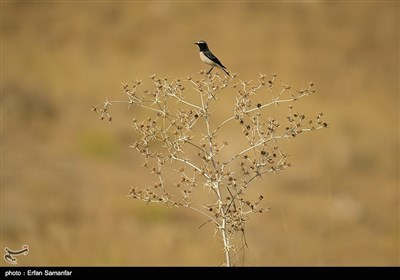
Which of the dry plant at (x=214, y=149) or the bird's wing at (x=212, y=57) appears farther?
the bird's wing at (x=212, y=57)

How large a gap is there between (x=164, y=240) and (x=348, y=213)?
9579 mm

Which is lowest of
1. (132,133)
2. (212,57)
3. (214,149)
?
(214,149)

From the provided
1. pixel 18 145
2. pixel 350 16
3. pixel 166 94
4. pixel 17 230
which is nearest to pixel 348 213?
pixel 18 145

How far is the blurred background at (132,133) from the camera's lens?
65.3 ft

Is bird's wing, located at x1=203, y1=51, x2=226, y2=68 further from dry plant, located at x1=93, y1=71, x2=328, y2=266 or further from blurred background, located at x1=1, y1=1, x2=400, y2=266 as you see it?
blurred background, located at x1=1, y1=1, x2=400, y2=266

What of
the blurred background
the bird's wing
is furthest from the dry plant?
the blurred background

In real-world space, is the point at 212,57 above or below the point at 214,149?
above

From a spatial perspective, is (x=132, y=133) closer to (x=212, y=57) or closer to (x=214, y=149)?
(x=212, y=57)

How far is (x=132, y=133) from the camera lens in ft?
103

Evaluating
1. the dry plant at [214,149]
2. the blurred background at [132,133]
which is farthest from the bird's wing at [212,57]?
the blurred background at [132,133]

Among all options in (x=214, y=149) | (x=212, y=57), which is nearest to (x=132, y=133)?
(x=212, y=57)

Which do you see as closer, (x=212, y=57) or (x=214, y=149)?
(x=214, y=149)

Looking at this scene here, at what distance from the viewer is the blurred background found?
1991 cm

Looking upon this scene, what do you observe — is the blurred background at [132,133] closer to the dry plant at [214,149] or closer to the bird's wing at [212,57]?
the bird's wing at [212,57]
